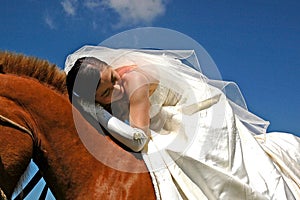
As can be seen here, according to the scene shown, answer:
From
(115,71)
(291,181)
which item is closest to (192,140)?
(115,71)

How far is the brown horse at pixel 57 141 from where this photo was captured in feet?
11.3

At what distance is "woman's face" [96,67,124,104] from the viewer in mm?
3988

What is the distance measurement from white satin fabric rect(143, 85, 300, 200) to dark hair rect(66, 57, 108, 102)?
0.58 meters

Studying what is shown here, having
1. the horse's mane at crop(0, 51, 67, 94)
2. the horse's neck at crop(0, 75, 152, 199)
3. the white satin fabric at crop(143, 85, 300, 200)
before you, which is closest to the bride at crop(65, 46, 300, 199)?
A: the white satin fabric at crop(143, 85, 300, 200)

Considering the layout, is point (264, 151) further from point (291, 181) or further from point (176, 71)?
point (176, 71)

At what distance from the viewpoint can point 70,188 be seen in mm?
3605

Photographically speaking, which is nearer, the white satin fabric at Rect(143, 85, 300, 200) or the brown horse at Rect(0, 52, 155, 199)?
the brown horse at Rect(0, 52, 155, 199)

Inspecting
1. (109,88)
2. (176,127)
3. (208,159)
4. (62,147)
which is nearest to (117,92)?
(109,88)

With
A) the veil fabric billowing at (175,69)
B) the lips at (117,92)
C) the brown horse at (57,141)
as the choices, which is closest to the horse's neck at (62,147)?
the brown horse at (57,141)

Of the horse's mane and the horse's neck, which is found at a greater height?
the horse's mane

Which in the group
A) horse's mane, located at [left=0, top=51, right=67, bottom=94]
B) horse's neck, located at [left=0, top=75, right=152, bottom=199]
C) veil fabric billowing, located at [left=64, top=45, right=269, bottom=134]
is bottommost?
horse's neck, located at [left=0, top=75, right=152, bottom=199]

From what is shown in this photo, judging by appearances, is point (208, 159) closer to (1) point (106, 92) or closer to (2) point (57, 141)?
(1) point (106, 92)

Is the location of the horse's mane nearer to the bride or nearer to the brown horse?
the brown horse

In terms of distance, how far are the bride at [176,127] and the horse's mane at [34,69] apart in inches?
4.0
